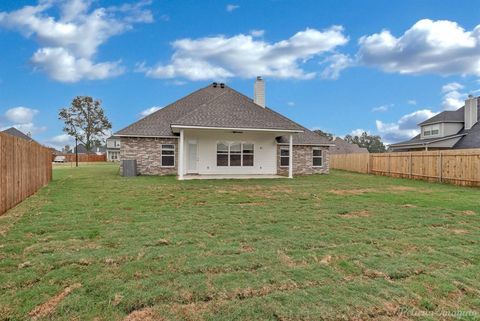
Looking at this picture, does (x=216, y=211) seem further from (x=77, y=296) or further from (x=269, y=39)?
(x=269, y=39)

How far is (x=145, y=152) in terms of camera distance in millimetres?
17547

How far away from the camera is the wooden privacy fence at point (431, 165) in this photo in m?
13.6

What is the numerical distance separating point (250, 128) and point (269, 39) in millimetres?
7033

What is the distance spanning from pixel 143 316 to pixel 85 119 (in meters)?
56.3

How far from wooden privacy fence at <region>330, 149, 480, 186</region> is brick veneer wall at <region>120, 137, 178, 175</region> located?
533 inches

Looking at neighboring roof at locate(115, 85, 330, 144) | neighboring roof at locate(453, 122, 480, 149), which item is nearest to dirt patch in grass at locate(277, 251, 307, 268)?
neighboring roof at locate(115, 85, 330, 144)

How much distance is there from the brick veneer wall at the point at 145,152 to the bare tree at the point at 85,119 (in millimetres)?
39140

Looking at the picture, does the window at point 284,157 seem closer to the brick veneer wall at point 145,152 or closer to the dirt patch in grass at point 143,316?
the brick veneer wall at point 145,152

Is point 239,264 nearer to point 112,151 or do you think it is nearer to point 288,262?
point 288,262

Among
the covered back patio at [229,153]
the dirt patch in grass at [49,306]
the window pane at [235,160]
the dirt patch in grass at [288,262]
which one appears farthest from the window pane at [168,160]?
the dirt patch in grass at [49,306]

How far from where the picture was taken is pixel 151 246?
4246mm

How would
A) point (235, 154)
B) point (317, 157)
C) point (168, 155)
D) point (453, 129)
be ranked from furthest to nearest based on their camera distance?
1. point (453, 129)
2. point (317, 157)
3. point (235, 154)
4. point (168, 155)

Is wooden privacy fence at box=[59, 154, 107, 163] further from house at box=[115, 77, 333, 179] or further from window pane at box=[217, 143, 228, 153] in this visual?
window pane at box=[217, 143, 228, 153]

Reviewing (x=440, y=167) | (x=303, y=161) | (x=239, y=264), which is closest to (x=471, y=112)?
(x=440, y=167)
